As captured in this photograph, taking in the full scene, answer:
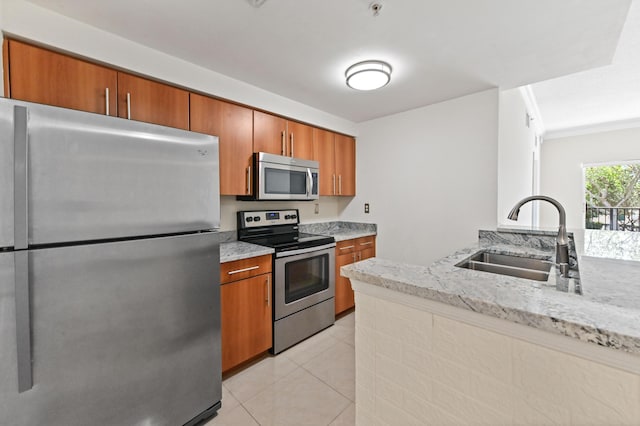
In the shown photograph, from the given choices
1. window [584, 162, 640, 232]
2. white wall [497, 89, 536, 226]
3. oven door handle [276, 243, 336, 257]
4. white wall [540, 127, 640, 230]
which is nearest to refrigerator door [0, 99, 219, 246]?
oven door handle [276, 243, 336, 257]

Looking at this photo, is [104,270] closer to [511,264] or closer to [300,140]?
[300,140]

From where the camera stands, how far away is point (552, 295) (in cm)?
66

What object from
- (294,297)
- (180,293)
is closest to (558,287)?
(180,293)

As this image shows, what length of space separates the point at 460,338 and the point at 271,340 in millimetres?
1836

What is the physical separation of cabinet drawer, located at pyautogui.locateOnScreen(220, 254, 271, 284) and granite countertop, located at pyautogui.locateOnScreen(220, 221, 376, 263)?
0.05 meters

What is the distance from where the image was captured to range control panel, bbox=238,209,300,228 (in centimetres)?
253

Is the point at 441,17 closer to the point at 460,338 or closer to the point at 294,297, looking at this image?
the point at 460,338

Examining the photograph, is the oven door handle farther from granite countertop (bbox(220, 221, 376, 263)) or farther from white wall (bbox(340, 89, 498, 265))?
white wall (bbox(340, 89, 498, 265))

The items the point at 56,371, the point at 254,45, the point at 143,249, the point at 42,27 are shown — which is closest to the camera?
the point at 56,371

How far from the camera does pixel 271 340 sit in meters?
2.18

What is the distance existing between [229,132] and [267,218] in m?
0.91

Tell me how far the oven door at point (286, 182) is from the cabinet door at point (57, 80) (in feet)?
3.63

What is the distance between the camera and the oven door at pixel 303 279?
7.25 ft

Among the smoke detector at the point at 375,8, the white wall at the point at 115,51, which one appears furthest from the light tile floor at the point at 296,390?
the smoke detector at the point at 375,8
